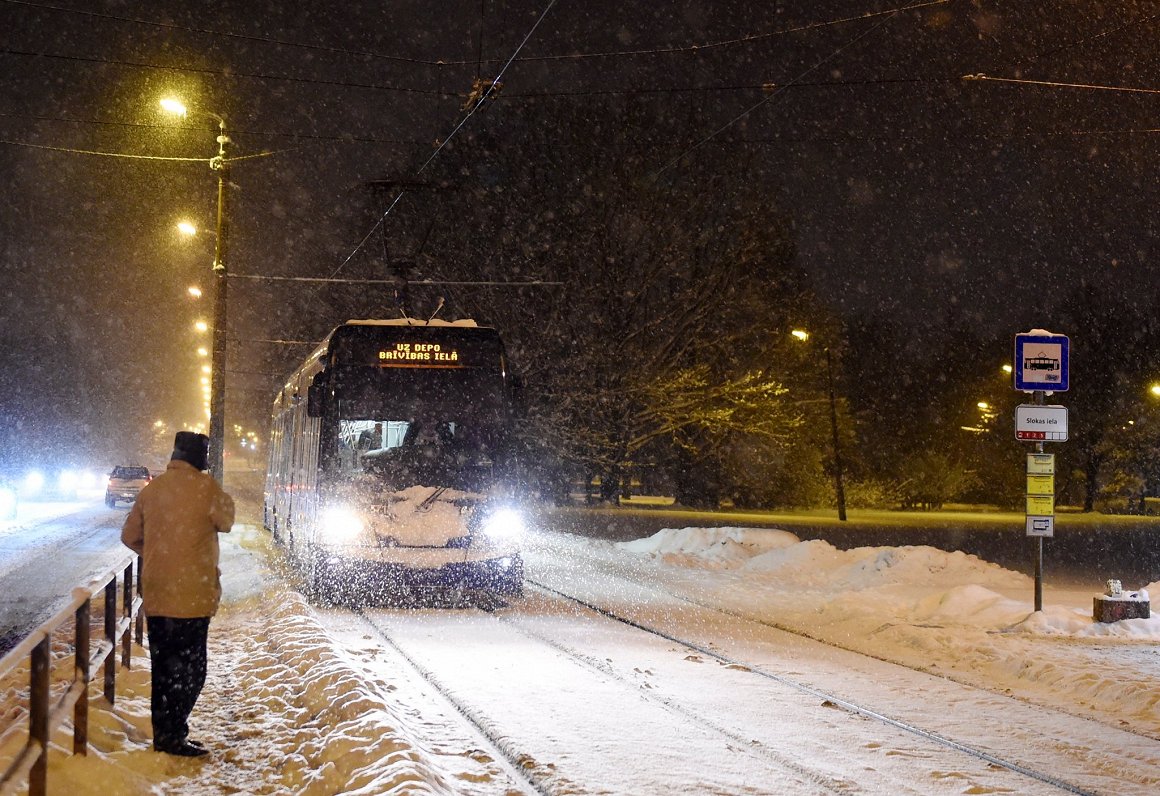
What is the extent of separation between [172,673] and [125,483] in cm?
4047

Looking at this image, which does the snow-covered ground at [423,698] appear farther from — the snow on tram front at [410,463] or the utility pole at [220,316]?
the utility pole at [220,316]

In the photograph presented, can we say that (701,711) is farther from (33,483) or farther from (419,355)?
(33,483)

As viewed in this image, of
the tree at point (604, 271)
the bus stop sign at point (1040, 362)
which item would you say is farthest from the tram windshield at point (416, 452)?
the tree at point (604, 271)

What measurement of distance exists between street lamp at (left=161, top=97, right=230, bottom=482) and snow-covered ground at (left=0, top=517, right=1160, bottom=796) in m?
3.21

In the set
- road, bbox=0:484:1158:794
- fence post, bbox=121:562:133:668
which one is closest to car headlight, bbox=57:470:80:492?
road, bbox=0:484:1158:794

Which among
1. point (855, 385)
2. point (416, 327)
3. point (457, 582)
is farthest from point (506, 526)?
point (855, 385)

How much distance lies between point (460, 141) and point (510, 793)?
93.0 feet

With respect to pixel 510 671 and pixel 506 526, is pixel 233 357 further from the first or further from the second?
pixel 510 671

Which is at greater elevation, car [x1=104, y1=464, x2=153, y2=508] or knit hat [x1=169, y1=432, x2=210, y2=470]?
knit hat [x1=169, y1=432, x2=210, y2=470]

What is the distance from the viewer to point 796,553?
21.9 m

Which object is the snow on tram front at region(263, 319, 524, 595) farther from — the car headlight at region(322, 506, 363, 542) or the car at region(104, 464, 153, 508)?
the car at region(104, 464, 153, 508)

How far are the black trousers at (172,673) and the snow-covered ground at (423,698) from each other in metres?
0.17

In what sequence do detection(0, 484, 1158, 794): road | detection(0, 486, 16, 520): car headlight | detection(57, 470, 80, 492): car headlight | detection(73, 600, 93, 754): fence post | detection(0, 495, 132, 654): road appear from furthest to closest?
detection(57, 470, 80, 492): car headlight < detection(0, 486, 16, 520): car headlight < detection(0, 495, 132, 654): road < detection(0, 484, 1158, 794): road < detection(73, 600, 93, 754): fence post

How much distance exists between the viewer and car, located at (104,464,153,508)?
4353 cm
